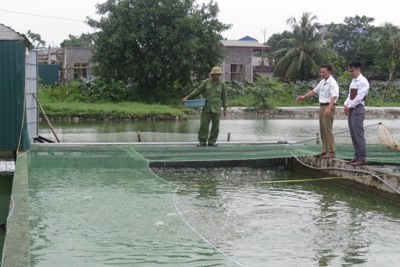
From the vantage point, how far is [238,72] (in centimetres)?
4025

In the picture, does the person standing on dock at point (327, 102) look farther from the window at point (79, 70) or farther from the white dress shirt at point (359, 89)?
the window at point (79, 70)

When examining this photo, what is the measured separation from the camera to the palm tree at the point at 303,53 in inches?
1494

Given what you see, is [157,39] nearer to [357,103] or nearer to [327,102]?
[327,102]

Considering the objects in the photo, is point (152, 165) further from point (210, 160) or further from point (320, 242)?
point (320, 242)

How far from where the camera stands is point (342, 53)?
46.5 m

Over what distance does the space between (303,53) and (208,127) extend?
29267 mm

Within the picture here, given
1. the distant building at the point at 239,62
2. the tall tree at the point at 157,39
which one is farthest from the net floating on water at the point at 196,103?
the distant building at the point at 239,62

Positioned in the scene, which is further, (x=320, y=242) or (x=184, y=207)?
(x=184, y=207)

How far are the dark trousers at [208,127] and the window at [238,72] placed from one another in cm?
3090

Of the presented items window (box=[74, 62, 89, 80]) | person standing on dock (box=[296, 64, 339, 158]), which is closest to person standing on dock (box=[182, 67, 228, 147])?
person standing on dock (box=[296, 64, 339, 158])

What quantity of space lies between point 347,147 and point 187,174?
8.36ft

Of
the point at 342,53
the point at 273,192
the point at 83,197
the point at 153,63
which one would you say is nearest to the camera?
the point at 83,197

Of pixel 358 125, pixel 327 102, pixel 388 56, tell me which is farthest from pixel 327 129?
pixel 388 56

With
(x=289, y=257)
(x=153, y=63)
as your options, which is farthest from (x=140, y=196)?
(x=153, y=63)
